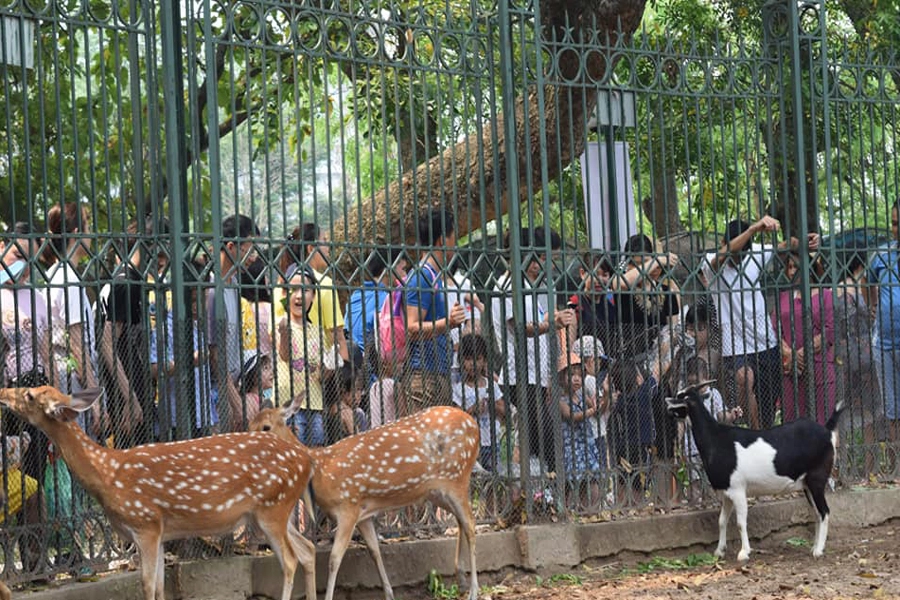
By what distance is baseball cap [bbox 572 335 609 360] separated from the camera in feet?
30.1

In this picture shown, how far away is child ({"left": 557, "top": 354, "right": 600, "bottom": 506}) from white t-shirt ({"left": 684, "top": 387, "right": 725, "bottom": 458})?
2.23 ft

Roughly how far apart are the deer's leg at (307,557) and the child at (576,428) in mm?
2213

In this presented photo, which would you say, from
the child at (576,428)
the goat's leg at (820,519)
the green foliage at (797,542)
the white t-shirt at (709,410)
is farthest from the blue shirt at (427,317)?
the green foliage at (797,542)

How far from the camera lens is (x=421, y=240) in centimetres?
897

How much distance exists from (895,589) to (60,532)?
4.28 m

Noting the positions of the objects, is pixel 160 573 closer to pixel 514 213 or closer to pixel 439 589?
pixel 439 589

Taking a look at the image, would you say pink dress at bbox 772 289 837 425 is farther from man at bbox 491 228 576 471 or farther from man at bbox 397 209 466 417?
man at bbox 397 209 466 417

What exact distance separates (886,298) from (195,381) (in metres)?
5.19

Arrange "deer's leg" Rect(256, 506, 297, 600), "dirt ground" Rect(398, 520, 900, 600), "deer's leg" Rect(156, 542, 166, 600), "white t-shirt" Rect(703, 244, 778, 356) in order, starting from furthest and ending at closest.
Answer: "white t-shirt" Rect(703, 244, 778, 356) < "dirt ground" Rect(398, 520, 900, 600) < "deer's leg" Rect(256, 506, 297, 600) < "deer's leg" Rect(156, 542, 166, 600)

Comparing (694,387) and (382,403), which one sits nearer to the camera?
(382,403)

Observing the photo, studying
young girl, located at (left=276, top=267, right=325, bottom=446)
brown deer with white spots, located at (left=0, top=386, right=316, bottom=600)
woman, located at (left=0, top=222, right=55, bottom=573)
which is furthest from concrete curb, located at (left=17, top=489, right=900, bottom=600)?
young girl, located at (left=276, top=267, right=325, bottom=446)

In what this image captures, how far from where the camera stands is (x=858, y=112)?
10484 mm

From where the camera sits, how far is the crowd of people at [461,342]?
24.2ft

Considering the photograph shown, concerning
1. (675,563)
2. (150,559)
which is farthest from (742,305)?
(150,559)
